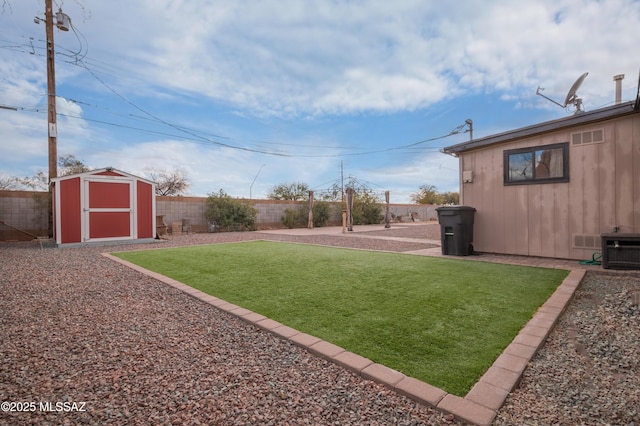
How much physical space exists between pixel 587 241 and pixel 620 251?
66cm

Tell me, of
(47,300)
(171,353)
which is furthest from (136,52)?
(171,353)

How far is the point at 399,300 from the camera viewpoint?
3076 mm

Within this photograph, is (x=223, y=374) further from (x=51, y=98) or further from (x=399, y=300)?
(x=51, y=98)

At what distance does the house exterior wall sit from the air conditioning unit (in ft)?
1.75

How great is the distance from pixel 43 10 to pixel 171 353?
12.9 metres

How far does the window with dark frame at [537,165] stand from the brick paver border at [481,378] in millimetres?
3435

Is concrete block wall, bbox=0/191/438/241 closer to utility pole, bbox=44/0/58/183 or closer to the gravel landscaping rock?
utility pole, bbox=44/0/58/183

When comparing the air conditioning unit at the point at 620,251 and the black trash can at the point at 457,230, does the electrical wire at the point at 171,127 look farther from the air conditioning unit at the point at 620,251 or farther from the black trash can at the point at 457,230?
the air conditioning unit at the point at 620,251

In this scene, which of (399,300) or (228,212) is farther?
(228,212)

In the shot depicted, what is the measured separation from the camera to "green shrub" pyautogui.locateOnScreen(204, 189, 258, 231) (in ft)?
43.5

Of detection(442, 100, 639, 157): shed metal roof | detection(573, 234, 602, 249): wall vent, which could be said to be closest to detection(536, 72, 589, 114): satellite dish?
detection(442, 100, 639, 157): shed metal roof

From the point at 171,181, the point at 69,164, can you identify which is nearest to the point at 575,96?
the point at 69,164

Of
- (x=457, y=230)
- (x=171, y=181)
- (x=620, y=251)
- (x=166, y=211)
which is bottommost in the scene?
(x=620, y=251)

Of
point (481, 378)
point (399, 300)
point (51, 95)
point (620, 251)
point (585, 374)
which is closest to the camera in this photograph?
point (481, 378)
